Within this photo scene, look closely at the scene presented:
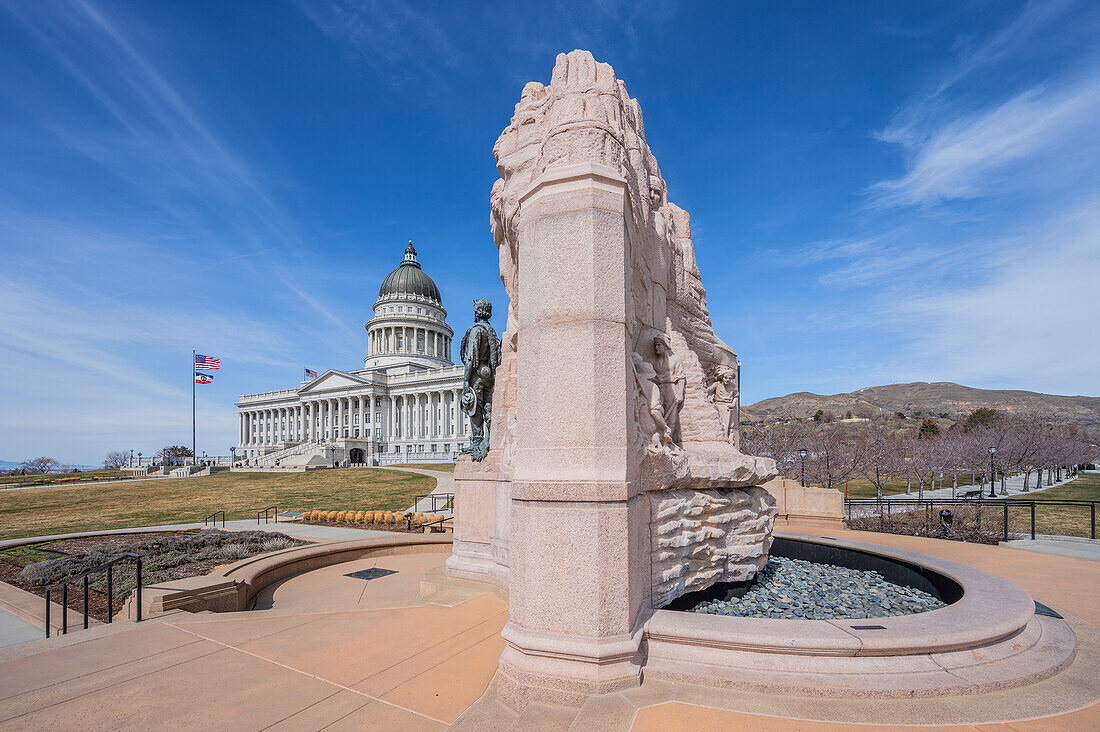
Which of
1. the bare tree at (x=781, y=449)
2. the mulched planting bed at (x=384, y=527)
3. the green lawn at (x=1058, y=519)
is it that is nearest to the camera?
the mulched planting bed at (x=384, y=527)

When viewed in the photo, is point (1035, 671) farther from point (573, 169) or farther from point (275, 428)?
point (275, 428)

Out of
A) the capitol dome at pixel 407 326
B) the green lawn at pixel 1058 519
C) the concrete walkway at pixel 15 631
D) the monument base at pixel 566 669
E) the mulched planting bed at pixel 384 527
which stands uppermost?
the capitol dome at pixel 407 326

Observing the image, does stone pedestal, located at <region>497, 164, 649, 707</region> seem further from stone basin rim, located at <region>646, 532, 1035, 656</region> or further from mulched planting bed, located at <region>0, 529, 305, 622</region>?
mulched planting bed, located at <region>0, 529, 305, 622</region>

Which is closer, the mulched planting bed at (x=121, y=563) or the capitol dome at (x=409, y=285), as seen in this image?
the mulched planting bed at (x=121, y=563)

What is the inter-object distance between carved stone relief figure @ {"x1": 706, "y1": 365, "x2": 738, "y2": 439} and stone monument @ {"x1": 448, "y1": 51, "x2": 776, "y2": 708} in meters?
2.77

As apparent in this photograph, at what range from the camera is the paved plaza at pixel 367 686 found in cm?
351

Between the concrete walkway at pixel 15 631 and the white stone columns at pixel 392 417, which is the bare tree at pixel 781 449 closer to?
the concrete walkway at pixel 15 631

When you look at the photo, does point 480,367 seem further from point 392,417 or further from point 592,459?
point 392,417

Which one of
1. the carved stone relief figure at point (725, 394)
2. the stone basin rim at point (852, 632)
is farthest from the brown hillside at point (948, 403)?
the stone basin rim at point (852, 632)

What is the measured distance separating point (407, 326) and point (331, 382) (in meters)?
18.5

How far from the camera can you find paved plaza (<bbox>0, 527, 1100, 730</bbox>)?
351cm

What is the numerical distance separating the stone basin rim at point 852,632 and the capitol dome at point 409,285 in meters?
109

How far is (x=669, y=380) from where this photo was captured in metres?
Result: 7.18

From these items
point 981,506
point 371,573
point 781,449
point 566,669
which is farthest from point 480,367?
point 781,449
